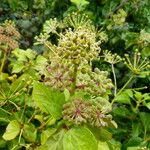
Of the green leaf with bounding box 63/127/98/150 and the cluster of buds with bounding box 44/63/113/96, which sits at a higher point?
the cluster of buds with bounding box 44/63/113/96

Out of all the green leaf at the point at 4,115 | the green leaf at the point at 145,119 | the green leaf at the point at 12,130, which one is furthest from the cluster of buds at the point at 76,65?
the green leaf at the point at 145,119

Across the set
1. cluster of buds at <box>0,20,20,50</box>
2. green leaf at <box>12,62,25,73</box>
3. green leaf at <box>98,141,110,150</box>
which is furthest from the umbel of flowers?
green leaf at <box>12,62,25,73</box>

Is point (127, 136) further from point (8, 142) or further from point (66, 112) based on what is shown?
point (66, 112)

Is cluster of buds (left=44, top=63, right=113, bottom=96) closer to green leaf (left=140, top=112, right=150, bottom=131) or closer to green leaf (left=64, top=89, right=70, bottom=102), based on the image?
green leaf (left=64, top=89, right=70, bottom=102)

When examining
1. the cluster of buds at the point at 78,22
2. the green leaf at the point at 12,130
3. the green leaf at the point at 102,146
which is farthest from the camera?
the cluster of buds at the point at 78,22

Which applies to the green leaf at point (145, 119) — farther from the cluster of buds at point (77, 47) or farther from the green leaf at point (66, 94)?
the cluster of buds at point (77, 47)

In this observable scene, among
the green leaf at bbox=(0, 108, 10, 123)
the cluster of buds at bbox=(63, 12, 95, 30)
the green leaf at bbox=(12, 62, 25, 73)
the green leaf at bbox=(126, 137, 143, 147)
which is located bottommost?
the green leaf at bbox=(126, 137, 143, 147)
